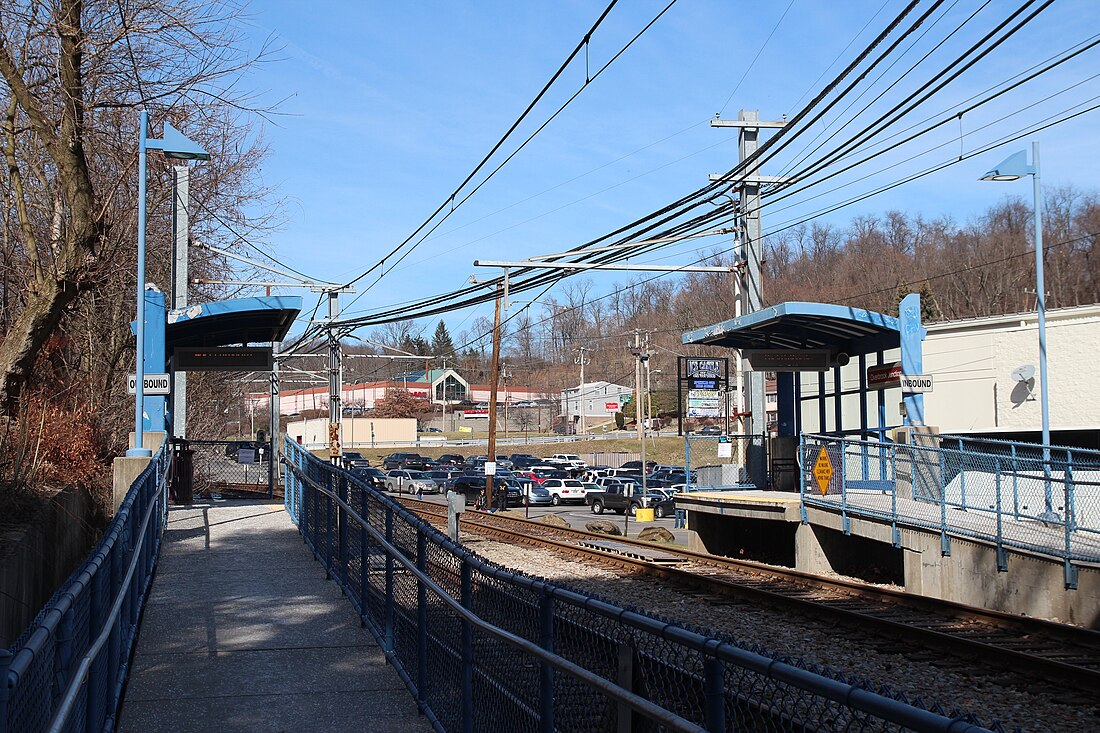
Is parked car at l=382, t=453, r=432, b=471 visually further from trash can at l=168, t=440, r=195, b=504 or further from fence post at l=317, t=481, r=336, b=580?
fence post at l=317, t=481, r=336, b=580

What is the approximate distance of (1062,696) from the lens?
31.4 feet

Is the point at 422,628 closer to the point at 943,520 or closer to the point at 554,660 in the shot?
the point at 554,660

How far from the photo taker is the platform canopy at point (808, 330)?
66.4ft

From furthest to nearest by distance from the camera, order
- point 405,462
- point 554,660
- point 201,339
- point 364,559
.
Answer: point 405,462 < point 201,339 < point 364,559 < point 554,660

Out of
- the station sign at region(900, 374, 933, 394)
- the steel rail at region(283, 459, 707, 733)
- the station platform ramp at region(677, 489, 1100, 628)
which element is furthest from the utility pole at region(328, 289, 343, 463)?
the steel rail at region(283, 459, 707, 733)

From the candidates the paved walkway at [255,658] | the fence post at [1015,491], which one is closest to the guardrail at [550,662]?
the paved walkway at [255,658]

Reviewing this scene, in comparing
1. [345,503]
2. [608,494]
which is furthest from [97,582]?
[608,494]

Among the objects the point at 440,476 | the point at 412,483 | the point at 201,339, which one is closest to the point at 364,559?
the point at 201,339

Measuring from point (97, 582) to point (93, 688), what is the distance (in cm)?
75

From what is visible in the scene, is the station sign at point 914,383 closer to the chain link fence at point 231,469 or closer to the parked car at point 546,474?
the chain link fence at point 231,469

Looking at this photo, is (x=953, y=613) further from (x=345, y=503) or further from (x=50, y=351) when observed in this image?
(x=50, y=351)

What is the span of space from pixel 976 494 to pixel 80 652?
47.4 ft

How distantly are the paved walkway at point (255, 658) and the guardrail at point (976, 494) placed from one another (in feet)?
29.1

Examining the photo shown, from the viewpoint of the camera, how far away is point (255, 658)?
894 cm
